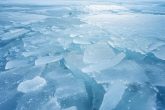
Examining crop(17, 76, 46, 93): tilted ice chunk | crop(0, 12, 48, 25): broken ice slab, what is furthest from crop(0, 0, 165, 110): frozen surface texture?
crop(0, 12, 48, 25): broken ice slab

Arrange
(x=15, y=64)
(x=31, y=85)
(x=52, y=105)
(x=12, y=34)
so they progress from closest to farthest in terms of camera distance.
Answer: (x=52, y=105) < (x=31, y=85) < (x=15, y=64) < (x=12, y=34)

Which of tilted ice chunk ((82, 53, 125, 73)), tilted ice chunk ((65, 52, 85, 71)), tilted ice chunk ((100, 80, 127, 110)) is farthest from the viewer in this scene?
tilted ice chunk ((65, 52, 85, 71))

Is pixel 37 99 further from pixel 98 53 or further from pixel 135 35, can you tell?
pixel 135 35

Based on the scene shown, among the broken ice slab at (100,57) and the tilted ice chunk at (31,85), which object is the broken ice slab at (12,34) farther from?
the tilted ice chunk at (31,85)

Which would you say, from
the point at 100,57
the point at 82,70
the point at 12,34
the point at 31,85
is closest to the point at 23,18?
the point at 12,34

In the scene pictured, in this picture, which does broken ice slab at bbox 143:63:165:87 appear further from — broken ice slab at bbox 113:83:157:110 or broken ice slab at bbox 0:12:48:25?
broken ice slab at bbox 0:12:48:25

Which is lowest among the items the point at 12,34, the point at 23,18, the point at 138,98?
the point at 23,18
